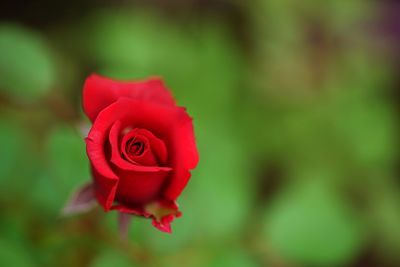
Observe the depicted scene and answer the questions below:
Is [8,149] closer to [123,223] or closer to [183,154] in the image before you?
[123,223]

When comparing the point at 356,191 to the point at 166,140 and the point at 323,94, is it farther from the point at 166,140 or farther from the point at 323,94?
the point at 166,140

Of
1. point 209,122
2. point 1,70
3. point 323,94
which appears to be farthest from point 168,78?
point 1,70

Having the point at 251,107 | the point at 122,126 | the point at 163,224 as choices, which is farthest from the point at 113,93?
the point at 251,107

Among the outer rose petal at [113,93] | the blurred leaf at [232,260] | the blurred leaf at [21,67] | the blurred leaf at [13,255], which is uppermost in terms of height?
the blurred leaf at [21,67]

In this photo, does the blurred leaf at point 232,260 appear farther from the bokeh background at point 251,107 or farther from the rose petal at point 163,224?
the rose petal at point 163,224

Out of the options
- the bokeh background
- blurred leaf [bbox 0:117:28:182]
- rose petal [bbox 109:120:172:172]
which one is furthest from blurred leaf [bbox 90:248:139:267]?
rose petal [bbox 109:120:172:172]

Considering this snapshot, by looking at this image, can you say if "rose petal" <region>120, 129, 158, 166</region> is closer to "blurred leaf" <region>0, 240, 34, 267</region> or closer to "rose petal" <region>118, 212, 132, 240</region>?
"rose petal" <region>118, 212, 132, 240</region>

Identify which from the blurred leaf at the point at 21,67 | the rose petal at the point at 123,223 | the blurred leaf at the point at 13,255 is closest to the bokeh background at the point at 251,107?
the blurred leaf at the point at 21,67
